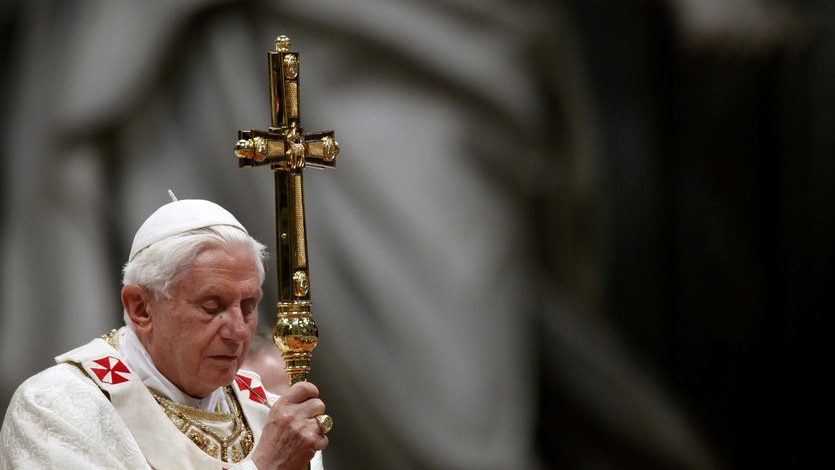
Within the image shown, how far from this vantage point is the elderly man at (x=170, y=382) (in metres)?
3.18

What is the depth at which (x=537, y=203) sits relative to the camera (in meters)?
6.52

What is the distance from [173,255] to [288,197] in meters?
0.41

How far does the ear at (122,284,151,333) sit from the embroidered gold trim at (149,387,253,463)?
7.7 inches

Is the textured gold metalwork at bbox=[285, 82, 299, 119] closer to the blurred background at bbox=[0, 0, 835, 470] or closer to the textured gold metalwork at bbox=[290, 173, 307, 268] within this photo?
the textured gold metalwork at bbox=[290, 173, 307, 268]

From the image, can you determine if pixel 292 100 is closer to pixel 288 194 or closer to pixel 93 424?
pixel 288 194

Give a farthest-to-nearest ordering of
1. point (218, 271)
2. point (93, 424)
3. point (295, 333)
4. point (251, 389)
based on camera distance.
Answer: point (251, 389), point (218, 271), point (93, 424), point (295, 333)

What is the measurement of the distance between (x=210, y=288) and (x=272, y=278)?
2869 millimetres

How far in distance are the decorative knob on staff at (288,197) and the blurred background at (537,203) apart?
2.97 meters

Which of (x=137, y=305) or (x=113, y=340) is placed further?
(x=113, y=340)

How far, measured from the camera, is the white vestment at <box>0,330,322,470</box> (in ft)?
10.4

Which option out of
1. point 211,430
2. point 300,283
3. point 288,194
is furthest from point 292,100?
point 211,430

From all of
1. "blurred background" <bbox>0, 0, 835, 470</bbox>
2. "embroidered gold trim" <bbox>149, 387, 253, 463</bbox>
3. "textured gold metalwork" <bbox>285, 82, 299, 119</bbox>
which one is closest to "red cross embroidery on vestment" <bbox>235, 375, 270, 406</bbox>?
"embroidered gold trim" <bbox>149, 387, 253, 463</bbox>

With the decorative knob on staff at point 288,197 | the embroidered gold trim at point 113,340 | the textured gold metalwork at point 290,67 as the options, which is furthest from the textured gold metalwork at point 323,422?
the textured gold metalwork at point 290,67

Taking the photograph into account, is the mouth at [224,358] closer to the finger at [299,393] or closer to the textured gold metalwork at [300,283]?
the finger at [299,393]
